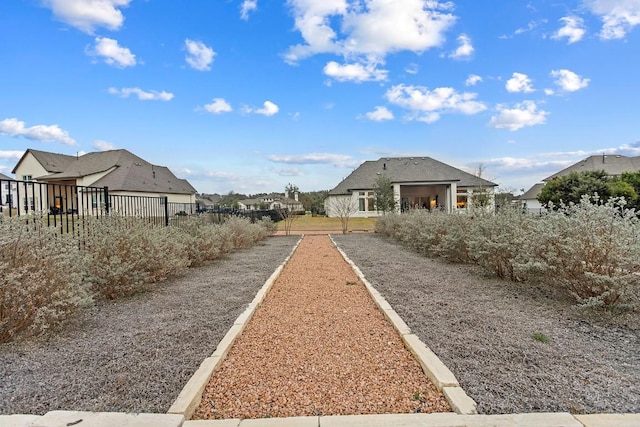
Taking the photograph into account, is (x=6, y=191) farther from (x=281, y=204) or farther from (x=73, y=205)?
(x=281, y=204)

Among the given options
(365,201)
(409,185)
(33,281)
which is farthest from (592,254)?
(365,201)

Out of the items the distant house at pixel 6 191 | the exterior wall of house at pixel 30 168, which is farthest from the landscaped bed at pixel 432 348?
the exterior wall of house at pixel 30 168

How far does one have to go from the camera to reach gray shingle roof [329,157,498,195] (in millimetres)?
30400

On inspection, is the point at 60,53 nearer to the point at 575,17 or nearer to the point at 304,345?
the point at 304,345

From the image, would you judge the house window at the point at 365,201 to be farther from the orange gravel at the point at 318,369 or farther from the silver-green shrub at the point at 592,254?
the orange gravel at the point at 318,369

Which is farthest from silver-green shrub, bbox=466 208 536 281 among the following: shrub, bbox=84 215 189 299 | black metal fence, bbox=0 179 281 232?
black metal fence, bbox=0 179 281 232

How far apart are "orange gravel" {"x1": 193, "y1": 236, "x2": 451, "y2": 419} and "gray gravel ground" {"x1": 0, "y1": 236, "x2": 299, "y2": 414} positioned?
0.34 meters

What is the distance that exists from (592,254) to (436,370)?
10.1ft

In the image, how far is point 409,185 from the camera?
30.5 metres

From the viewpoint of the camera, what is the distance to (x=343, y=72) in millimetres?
14344

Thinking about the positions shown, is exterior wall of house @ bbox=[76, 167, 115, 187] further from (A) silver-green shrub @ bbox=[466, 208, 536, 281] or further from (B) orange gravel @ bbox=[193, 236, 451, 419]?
(A) silver-green shrub @ bbox=[466, 208, 536, 281]

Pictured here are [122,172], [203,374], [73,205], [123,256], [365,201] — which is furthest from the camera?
[365,201]

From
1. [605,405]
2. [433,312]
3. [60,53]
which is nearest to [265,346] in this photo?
[433,312]

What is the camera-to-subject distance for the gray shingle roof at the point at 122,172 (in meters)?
30.7
